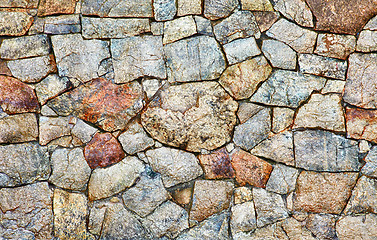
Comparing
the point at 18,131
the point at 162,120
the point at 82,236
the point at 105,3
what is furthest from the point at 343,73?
the point at 18,131

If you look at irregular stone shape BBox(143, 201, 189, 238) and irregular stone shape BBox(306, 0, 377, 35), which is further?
irregular stone shape BBox(143, 201, 189, 238)

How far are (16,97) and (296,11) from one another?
2.27 m

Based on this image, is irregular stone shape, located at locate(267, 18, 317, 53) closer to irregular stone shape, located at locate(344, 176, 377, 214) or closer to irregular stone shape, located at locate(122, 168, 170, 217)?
irregular stone shape, located at locate(344, 176, 377, 214)

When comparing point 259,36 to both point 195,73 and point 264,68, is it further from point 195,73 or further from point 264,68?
point 195,73

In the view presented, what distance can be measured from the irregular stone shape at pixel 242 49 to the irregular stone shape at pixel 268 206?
1.06 m

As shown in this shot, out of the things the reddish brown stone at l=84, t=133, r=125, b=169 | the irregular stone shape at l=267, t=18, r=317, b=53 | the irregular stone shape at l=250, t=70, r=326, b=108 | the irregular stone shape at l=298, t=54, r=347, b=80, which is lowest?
the reddish brown stone at l=84, t=133, r=125, b=169

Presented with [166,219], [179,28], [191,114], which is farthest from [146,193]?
[179,28]

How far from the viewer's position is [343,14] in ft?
7.18

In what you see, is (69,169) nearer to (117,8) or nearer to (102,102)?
(102,102)

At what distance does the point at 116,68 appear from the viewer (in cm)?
224

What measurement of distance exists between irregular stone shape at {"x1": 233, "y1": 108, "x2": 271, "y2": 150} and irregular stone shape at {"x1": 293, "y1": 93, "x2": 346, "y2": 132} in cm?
25

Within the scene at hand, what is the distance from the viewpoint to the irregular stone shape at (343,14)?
218 cm

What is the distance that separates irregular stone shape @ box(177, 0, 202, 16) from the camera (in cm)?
222

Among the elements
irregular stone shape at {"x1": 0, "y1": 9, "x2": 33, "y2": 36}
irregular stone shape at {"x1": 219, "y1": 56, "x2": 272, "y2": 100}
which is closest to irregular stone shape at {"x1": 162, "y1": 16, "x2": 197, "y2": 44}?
irregular stone shape at {"x1": 219, "y1": 56, "x2": 272, "y2": 100}
